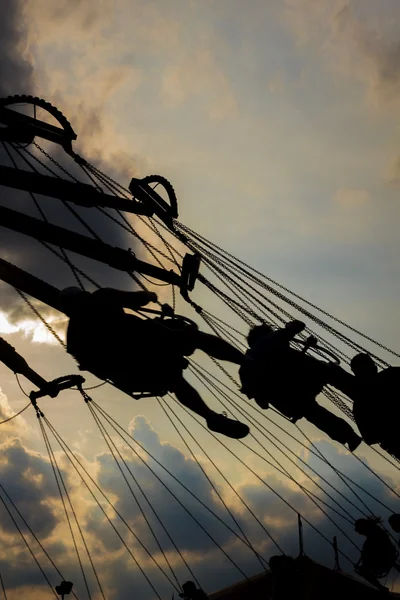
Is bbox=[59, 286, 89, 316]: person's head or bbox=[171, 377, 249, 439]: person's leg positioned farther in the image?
bbox=[171, 377, 249, 439]: person's leg

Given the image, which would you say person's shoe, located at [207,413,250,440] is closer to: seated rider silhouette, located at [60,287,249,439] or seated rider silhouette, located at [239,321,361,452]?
seated rider silhouette, located at [60,287,249,439]

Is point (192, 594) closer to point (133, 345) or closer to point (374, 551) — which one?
point (374, 551)

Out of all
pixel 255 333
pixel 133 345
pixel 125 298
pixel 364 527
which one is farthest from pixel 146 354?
pixel 364 527

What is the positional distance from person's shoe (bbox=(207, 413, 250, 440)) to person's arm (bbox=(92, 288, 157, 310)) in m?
1.94

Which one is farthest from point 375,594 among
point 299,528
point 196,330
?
point 196,330

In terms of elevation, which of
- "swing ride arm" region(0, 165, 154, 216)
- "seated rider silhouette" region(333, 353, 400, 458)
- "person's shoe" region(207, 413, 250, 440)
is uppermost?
"swing ride arm" region(0, 165, 154, 216)

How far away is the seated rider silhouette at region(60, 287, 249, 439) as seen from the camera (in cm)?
772

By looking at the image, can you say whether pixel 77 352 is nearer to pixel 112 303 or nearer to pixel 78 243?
pixel 112 303

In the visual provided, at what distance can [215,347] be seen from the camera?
8.30 m

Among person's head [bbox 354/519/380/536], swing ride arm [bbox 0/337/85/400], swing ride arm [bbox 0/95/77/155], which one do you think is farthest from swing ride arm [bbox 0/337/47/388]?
person's head [bbox 354/519/380/536]

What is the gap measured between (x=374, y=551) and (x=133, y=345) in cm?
884

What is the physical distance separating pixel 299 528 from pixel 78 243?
39.8ft

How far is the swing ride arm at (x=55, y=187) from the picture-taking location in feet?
46.0

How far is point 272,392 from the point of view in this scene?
977cm
